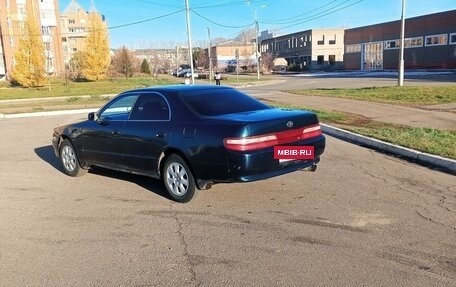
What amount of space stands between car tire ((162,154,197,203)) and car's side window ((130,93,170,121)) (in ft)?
1.98

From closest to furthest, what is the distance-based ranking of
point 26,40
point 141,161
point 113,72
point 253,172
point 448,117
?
point 253,172 → point 141,161 → point 448,117 → point 26,40 → point 113,72

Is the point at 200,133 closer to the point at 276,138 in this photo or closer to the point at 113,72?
the point at 276,138

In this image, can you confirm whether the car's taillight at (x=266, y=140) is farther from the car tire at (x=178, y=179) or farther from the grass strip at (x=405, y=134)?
the grass strip at (x=405, y=134)

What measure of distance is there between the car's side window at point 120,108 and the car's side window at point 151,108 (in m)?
0.19

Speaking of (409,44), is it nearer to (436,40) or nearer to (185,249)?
(436,40)

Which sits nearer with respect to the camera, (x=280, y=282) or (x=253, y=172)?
(x=280, y=282)

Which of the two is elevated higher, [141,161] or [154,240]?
A: [141,161]

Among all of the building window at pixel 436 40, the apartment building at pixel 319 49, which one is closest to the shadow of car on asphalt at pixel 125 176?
the building window at pixel 436 40

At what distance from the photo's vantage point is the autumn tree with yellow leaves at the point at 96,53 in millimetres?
55062

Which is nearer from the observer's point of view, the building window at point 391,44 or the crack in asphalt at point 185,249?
the crack in asphalt at point 185,249

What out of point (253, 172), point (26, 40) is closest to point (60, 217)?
point (253, 172)

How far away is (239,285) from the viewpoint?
11.5 feet

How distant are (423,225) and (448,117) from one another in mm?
9047

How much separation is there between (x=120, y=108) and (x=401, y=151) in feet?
16.9
